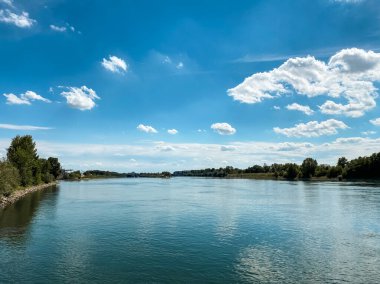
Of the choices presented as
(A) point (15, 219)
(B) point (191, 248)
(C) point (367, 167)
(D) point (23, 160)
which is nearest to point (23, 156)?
(D) point (23, 160)

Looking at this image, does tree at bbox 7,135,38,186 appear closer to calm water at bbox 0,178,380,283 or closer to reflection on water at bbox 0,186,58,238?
reflection on water at bbox 0,186,58,238

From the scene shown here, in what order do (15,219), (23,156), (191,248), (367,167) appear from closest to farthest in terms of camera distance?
(191,248)
(15,219)
(23,156)
(367,167)

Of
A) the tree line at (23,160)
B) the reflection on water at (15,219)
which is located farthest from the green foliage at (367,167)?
the reflection on water at (15,219)

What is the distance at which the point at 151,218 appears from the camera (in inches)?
2101

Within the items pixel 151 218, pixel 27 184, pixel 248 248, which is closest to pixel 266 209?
pixel 151 218

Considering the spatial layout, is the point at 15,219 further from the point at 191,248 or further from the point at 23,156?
the point at 23,156

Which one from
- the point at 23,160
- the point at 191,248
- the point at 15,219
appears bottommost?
the point at 191,248

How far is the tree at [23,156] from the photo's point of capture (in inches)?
4345

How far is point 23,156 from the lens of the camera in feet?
364

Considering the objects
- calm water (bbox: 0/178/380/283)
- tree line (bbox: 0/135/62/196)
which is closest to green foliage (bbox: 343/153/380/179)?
calm water (bbox: 0/178/380/283)

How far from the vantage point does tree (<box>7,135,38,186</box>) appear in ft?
362

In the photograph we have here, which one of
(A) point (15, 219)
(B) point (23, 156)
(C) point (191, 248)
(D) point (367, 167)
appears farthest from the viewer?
(D) point (367, 167)

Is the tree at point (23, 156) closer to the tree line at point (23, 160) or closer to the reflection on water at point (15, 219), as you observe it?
the tree line at point (23, 160)

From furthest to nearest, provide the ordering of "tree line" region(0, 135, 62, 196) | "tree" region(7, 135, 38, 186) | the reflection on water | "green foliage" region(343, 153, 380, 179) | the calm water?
"green foliage" region(343, 153, 380, 179) < "tree" region(7, 135, 38, 186) < "tree line" region(0, 135, 62, 196) < the reflection on water < the calm water
